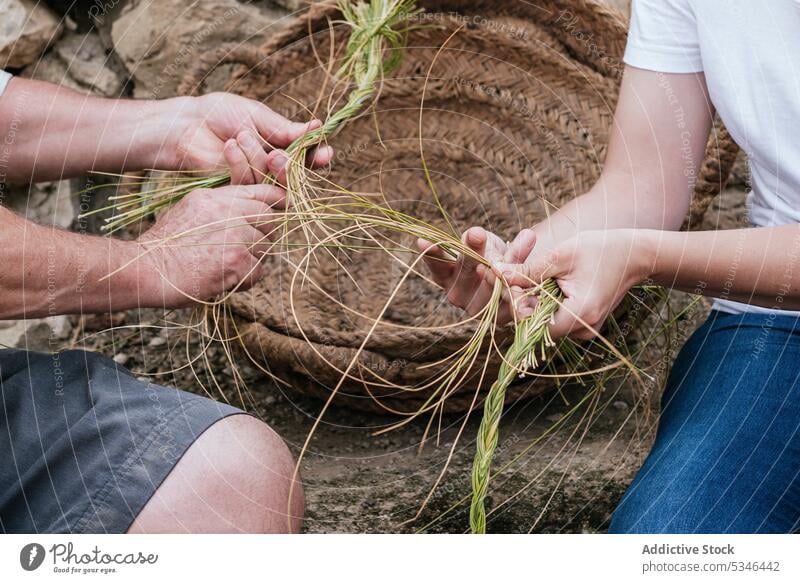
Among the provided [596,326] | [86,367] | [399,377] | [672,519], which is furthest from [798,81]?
[86,367]

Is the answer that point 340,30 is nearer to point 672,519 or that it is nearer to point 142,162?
point 142,162

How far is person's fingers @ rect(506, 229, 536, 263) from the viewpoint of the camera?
741 mm

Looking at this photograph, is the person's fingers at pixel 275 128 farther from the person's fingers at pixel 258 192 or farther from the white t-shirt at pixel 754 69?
the white t-shirt at pixel 754 69

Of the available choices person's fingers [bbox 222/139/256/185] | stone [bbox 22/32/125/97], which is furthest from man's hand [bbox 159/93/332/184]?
stone [bbox 22/32/125/97]

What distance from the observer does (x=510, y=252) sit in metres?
0.75

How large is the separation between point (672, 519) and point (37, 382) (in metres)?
0.51

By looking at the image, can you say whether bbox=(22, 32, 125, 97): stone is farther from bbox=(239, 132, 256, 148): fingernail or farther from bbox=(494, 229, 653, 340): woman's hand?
bbox=(494, 229, 653, 340): woman's hand

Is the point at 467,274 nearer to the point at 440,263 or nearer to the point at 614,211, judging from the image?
the point at 440,263

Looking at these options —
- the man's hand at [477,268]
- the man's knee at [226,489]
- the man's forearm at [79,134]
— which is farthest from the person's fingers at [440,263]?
the man's forearm at [79,134]

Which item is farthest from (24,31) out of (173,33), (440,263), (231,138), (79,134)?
(440,263)

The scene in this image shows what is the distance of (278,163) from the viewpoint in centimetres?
83

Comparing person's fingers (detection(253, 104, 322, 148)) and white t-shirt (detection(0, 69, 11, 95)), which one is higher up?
white t-shirt (detection(0, 69, 11, 95))

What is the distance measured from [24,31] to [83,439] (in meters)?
0.73
